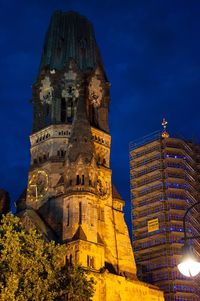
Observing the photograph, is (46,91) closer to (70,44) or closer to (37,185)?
(70,44)

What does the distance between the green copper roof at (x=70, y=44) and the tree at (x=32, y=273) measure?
3164cm

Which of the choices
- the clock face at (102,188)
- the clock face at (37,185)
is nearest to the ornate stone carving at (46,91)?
the clock face at (37,185)

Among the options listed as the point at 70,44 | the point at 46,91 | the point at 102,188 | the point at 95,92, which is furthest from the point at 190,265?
the point at 70,44

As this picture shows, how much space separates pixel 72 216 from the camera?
46062 mm

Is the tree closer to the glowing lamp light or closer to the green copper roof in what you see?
the glowing lamp light

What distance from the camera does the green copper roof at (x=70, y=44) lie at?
61375 millimetres

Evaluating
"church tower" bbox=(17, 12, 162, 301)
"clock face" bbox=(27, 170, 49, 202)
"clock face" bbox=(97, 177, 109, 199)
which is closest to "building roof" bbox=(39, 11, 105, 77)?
"church tower" bbox=(17, 12, 162, 301)

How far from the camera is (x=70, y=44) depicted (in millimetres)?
62062

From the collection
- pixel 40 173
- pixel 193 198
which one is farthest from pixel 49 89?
pixel 193 198

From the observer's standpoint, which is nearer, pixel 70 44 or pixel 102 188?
pixel 102 188

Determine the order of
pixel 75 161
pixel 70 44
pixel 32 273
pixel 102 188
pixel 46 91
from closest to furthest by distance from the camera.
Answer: pixel 32 273
pixel 75 161
pixel 102 188
pixel 46 91
pixel 70 44

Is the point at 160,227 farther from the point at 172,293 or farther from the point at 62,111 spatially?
the point at 62,111

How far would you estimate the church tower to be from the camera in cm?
4612

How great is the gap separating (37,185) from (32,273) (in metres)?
24.1
